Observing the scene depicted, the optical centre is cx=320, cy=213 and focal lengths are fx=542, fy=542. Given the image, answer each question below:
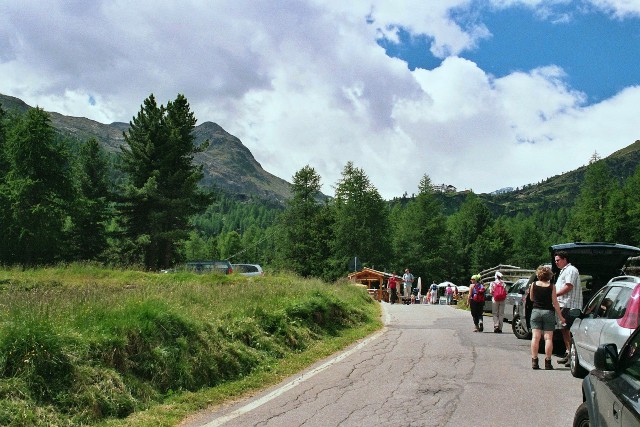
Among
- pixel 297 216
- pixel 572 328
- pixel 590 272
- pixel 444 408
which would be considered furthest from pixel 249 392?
pixel 297 216

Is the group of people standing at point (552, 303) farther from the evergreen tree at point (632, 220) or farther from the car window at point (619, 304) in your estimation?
the evergreen tree at point (632, 220)

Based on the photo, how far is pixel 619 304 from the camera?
7770 millimetres

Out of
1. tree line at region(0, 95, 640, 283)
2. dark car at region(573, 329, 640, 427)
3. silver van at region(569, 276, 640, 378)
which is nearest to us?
dark car at region(573, 329, 640, 427)

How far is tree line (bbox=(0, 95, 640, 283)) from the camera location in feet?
130

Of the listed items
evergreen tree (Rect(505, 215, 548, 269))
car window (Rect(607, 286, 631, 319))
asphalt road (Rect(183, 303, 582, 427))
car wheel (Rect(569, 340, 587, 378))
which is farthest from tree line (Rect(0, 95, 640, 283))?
car window (Rect(607, 286, 631, 319))

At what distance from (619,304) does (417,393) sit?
3.17 metres

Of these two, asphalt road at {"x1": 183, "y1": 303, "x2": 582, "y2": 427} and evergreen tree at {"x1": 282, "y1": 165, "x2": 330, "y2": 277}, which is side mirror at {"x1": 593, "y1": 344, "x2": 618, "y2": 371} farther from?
evergreen tree at {"x1": 282, "y1": 165, "x2": 330, "y2": 277}

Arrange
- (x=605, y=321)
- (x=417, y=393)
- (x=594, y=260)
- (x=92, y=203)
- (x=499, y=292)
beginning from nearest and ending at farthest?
(x=417, y=393) → (x=605, y=321) → (x=594, y=260) → (x=499, y=292) → (x=92, y=203)

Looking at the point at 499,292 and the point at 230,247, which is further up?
the point at 230,247

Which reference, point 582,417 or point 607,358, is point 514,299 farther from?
point 607,358

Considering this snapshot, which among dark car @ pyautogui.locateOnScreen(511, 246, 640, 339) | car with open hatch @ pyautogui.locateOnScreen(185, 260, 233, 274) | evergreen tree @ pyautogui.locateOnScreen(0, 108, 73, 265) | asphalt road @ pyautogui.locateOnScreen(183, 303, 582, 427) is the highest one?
evergreen tree @ pyautogui.locateOnScreen(0, 108, 73, 265)

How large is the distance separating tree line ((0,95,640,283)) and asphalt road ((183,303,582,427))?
20.8 m

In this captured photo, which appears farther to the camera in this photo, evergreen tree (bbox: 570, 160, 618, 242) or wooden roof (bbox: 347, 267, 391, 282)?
evergreen tree (bbox: 570, 160, 618, 242)

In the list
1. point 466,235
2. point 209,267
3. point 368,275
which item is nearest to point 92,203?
point 209,267
